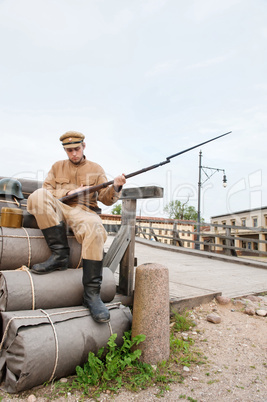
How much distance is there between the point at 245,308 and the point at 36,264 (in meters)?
2.98

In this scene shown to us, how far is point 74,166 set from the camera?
359 cm

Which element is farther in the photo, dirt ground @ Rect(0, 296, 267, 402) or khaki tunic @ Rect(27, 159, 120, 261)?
khaki tunic @ Rect(27, 159, 120, 261)

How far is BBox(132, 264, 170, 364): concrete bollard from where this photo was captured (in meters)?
2.82

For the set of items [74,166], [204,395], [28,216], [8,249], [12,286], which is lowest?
[204,395]

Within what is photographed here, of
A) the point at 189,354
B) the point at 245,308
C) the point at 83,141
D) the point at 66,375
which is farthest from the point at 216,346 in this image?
the point at 83,141

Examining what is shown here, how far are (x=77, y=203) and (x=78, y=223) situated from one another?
387 millimetres

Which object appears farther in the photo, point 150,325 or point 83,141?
point 83,141

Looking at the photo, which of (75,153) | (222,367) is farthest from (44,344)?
(75,153)

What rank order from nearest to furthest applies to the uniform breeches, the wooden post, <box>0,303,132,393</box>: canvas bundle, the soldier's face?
<box>0,303,132,393</box>: canvas bundle
the uniform breeches
the soldier's face
the wooden post

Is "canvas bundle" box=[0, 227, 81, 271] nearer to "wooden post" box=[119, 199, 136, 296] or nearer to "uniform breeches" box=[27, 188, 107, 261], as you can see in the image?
"uniform breeches" box=[27, 188, 107, 261]

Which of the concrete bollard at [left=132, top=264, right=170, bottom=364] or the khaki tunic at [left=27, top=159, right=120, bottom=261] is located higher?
the khaki tunic at [left=27, top=159, right=120, bottom=261]

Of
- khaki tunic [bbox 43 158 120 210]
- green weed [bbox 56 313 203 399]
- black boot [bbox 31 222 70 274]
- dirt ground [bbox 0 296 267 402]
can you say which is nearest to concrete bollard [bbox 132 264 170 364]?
green weed [bbox 56 313 203 399]

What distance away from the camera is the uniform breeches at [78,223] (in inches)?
115

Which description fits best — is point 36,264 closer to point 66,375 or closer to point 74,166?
point 66,375
